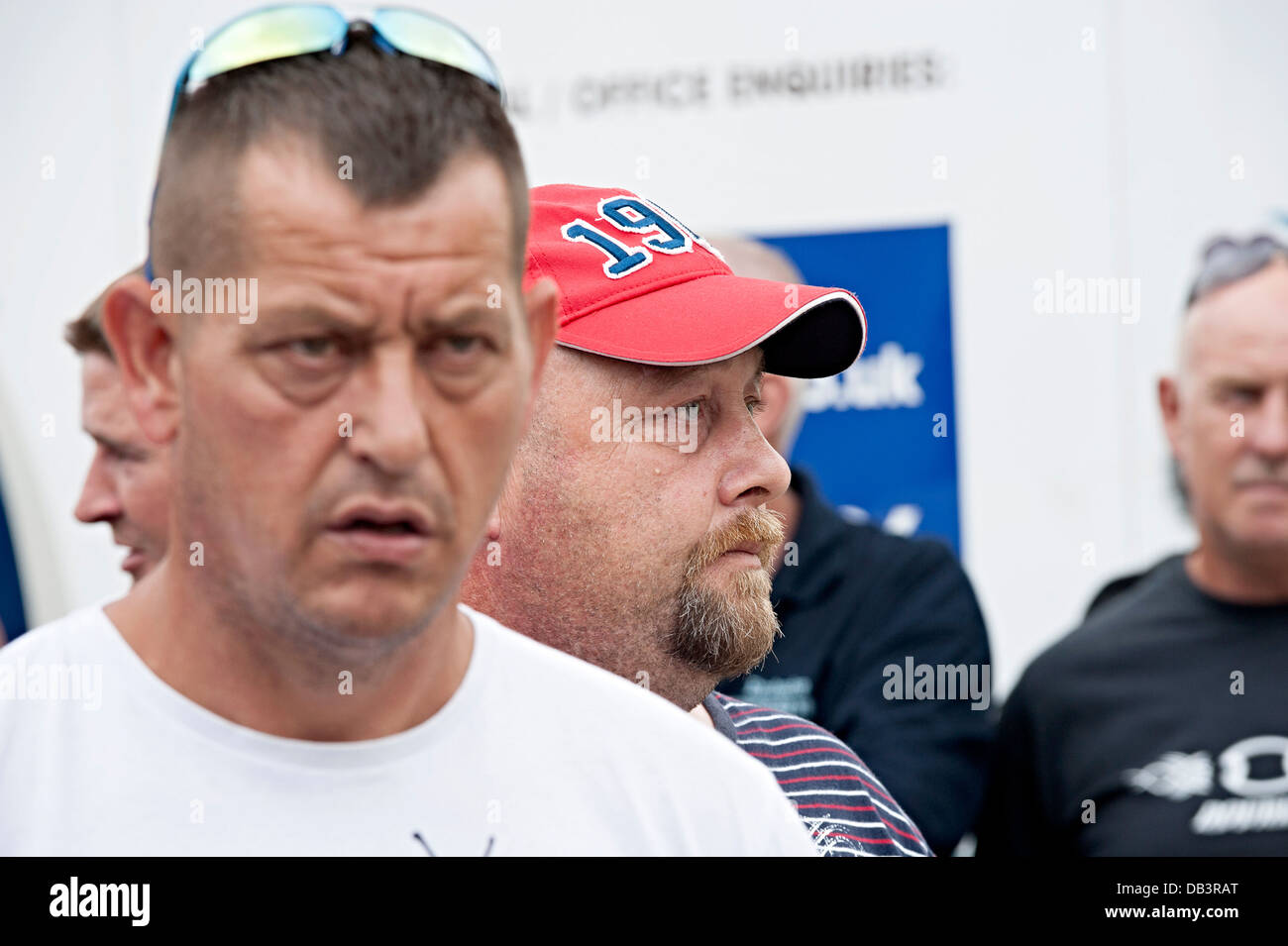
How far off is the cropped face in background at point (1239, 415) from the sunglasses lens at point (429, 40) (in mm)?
1898

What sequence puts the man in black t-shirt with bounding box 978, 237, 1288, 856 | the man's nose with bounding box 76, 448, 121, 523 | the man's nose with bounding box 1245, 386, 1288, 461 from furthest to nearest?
the man's nose with bounding box 1245, 386, 1288, 461 → the man's nose with bounding box 76, 448, 121, 523 → the man in black t-shirt with bounding box 978, 237, 1288, 856

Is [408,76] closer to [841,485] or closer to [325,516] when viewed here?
[325,516]

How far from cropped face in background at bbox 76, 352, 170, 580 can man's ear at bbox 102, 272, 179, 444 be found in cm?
115

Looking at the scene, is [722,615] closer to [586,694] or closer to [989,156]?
[586,694]

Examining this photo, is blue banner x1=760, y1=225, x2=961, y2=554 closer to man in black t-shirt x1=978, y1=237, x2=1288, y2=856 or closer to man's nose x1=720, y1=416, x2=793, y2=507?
man in black t-shirt x1=978, y1=237, x2=1288, y2=856

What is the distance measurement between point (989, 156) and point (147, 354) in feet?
8.40

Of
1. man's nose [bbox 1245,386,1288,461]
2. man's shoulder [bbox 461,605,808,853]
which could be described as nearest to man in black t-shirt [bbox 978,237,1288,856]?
man's nose [bbox 1245,386,1288,461]

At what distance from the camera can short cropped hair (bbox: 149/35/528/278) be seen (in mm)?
1065

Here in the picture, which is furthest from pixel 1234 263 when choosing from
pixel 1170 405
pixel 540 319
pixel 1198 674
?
pixel 540 319

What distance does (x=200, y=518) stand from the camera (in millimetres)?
1126

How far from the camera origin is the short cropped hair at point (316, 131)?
3.50 feet

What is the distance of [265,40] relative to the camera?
1.11 m

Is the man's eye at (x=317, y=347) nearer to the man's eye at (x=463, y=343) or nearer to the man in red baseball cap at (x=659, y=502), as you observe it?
the man's eye at (x=463, y=343)

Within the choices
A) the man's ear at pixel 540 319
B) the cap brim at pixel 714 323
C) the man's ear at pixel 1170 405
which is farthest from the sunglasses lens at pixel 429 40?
the man's ear at pixel 1170 405
